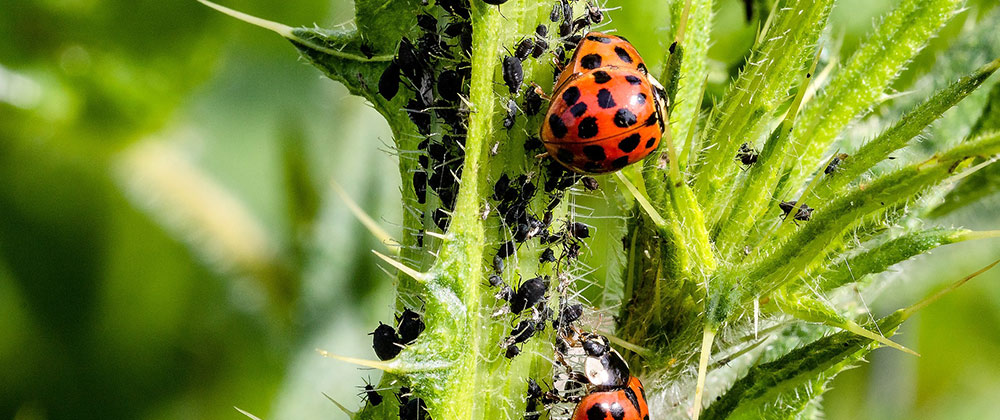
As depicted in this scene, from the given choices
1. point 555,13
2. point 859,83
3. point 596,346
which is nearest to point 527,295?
point 596,346

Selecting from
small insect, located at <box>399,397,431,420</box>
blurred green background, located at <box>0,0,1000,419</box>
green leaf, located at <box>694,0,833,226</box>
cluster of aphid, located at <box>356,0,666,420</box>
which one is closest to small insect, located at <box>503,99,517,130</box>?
cluster of aphid, located at <box>356,0,666,420</box>

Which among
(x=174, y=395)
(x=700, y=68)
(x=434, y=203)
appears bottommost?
(x=174, y=395)

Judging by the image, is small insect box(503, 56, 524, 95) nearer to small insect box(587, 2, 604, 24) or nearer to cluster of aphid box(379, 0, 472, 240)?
cluster of aphid box(379, 0, 472, 240)

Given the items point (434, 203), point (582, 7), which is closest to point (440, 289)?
point (434, 203)

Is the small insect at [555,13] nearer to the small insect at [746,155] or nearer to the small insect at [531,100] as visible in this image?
the small insect at [531,100]

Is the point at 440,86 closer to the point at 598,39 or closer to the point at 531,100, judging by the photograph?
the point at 531,100

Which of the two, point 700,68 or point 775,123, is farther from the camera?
point 775,123

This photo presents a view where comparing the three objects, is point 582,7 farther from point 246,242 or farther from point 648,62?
point 246,242
